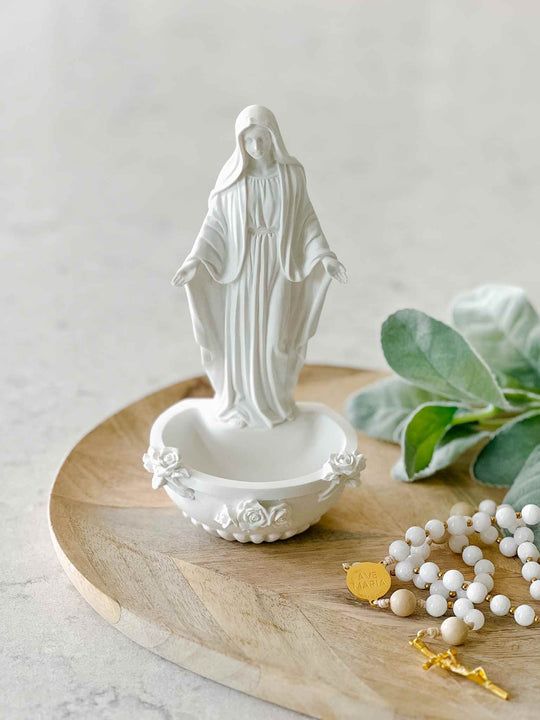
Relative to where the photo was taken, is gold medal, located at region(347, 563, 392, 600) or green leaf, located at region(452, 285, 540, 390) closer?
gold medal, located at region(347, 563, 392, 600)

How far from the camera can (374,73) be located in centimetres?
347

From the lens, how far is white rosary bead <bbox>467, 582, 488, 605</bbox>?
50.0 inches

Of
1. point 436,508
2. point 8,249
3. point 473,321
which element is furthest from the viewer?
point 8,249

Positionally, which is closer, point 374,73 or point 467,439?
point 467,439

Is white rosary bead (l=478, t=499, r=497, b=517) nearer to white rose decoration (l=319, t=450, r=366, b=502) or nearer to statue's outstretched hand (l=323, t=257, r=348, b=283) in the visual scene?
white rose decoration (l=319, t=450, r=366, b=502)

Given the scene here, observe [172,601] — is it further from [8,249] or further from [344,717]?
[8,249]

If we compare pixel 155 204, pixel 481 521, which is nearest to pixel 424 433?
pixel 481 521

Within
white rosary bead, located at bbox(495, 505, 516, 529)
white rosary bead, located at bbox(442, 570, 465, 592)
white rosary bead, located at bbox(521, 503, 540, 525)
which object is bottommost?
white rosary bead, located at bbox(442, 570, 465, 592)

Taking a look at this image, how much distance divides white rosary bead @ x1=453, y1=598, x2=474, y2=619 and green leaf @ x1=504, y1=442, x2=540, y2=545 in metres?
0.15

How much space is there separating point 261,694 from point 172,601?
0.16 m

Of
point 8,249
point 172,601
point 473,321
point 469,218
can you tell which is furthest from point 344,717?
point 469,218

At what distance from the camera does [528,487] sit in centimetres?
138

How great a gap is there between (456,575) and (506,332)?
1.41 feet

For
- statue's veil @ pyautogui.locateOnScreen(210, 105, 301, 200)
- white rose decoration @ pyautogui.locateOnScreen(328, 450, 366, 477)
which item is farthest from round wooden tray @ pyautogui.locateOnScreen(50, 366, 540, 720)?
statue's veil @ pyautogui.locateOnScreen(210, 105, 301, 200)
